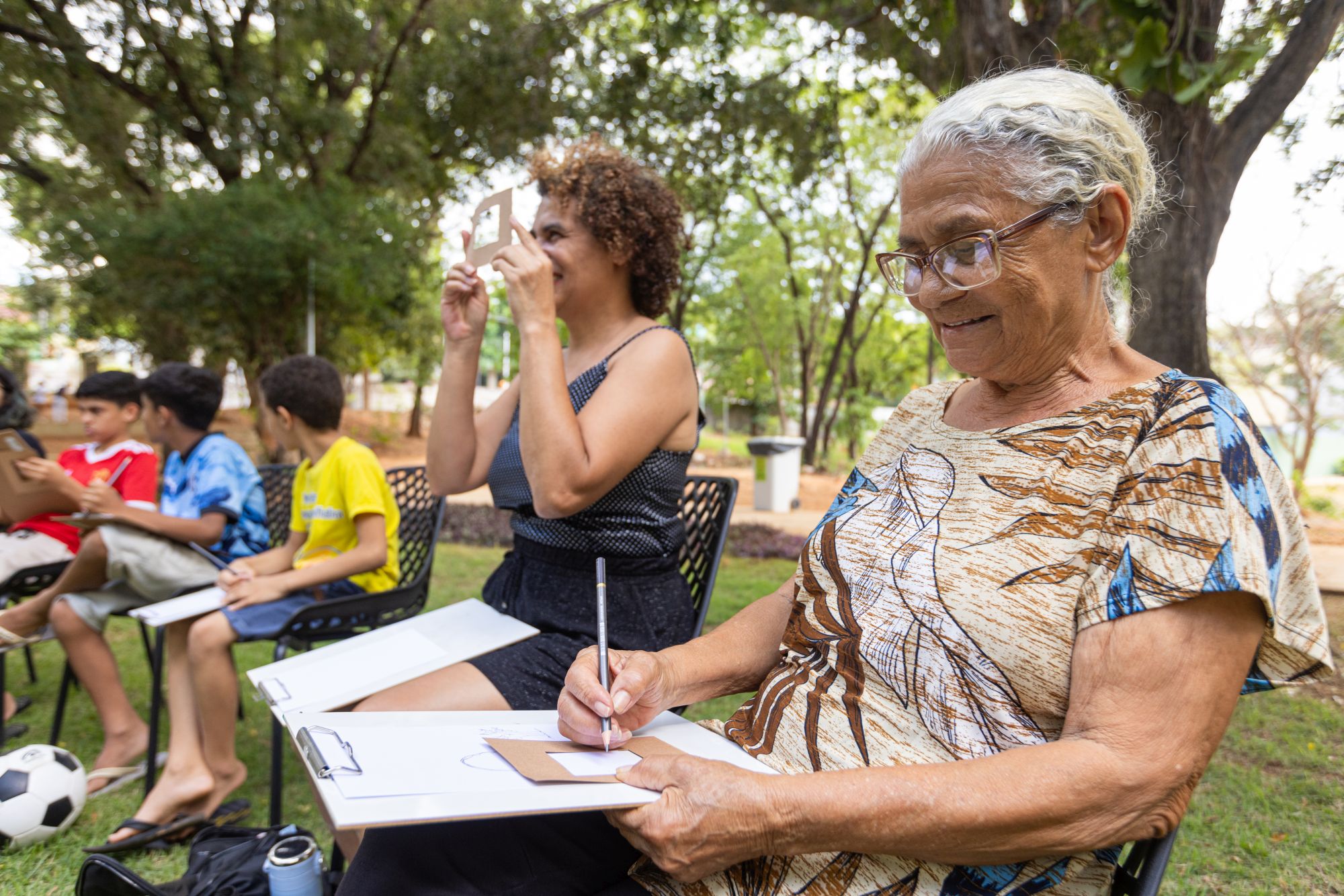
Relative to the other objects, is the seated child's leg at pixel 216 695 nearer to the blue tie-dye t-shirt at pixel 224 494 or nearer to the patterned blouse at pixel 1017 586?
Result: the blue tie-dye t-shirt at pixel 224 494

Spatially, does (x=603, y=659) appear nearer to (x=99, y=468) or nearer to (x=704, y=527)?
(x=704, y=527)

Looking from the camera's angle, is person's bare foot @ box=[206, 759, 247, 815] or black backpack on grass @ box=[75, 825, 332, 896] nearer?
black backpack on grass @ box=[75, 825, 332, 896]

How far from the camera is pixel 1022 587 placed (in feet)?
4.02

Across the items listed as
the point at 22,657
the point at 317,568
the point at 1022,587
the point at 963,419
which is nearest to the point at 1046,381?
the point at 963,419

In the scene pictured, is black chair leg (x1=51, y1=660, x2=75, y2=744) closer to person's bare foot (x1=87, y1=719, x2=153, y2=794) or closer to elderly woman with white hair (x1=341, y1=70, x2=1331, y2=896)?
person's bare foot (x1=87, y1=719, x2=153, y2=794)

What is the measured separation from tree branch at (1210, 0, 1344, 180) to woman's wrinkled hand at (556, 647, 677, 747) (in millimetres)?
4245

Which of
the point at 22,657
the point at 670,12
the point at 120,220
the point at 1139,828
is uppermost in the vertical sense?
the point at 670,12

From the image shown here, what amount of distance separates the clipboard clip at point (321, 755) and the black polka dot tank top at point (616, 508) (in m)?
0.88

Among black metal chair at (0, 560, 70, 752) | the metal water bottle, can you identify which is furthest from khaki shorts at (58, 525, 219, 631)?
the metal water bottle

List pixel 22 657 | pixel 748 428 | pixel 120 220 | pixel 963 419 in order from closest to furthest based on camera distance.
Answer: pixel 963 419 < pixel 22 657 < pixel 120 220 < pixel 748 428

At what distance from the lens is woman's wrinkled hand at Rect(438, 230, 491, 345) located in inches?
98.1

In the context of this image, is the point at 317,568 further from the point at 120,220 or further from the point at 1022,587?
the point at 120,220

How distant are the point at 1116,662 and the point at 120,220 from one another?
11809 mm

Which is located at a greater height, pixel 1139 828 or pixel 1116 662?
pixel 1116 662
